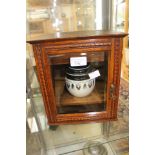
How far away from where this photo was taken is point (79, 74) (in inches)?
30.5

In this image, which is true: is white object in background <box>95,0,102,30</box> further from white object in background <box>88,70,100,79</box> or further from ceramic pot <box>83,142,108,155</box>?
ceramic pot <box>83,142,108,155</box>

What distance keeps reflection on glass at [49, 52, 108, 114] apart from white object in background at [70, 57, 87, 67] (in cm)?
1

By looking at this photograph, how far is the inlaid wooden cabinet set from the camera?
2.21 feet

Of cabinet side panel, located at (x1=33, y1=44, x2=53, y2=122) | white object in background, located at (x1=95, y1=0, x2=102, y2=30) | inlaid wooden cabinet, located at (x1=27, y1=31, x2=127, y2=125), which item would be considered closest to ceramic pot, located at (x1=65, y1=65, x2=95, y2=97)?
inlaid wooden cabinet, located at (x1=27, y1=31, x2=127, y2=125)

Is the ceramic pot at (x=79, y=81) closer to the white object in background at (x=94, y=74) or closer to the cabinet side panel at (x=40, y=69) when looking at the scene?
the white object in background at (x=94, y=74)

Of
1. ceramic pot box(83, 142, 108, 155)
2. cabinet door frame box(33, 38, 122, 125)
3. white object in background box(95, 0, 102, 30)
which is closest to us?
cabinet door frame box(33, 38, 122, 125)

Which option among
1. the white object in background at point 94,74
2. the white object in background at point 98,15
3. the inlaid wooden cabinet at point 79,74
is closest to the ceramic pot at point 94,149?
the inlaid wooden cabinet at point 79,74

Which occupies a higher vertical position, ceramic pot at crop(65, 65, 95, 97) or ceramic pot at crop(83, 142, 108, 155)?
ceramic pot at crop(65, 65, 95, 97)

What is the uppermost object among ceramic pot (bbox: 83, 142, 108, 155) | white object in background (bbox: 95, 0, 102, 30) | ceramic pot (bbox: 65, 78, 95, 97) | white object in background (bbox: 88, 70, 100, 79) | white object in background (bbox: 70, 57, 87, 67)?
white object in background (bbox: 95, 0, 102, 30)

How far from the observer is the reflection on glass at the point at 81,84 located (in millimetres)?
746

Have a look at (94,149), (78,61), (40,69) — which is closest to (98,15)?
(78,61)

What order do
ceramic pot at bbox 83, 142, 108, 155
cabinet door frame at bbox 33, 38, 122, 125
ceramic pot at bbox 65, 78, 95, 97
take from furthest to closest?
ceramic pot at bbox 83, 142, 108, 155 → ceramic pot at bbox 65, 78, 95, 97 → cabinet door frame at bbox 33, 38, 122, 125
